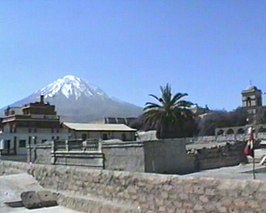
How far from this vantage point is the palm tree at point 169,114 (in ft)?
162

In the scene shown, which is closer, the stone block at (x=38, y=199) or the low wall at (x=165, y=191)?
the low wall at (x=165, y=191)

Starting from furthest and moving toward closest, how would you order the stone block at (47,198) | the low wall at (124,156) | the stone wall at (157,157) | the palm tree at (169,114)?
the palm tree at (169,114) < the low wall at (124,156) < the stone wall at (157,157) < the stone block at (47,198)

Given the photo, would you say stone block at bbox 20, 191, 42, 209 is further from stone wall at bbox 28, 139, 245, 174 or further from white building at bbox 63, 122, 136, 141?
white building at bbox 63, 122, 136, 141

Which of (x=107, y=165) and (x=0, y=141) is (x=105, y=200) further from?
(x=0, y=141)

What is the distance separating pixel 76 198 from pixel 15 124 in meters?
53.9

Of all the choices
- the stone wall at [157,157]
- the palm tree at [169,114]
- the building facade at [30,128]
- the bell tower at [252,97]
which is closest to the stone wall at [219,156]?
the stone wall at [157,157]

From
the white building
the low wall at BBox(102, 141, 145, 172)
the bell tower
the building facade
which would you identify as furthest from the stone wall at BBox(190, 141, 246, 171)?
the bell tower

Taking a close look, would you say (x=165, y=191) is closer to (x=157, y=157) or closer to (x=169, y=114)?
(x=157, y=157)

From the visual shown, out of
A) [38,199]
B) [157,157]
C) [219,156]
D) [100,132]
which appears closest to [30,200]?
[38,199]

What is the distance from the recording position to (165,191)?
28.7 feet

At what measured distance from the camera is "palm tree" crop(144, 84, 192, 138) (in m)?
49.2

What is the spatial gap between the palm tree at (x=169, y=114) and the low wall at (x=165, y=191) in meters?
36.7

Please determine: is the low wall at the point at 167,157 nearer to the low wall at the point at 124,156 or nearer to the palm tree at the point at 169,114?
the low wall at the point at 124,156

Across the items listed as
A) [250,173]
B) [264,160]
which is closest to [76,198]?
[250,173]
